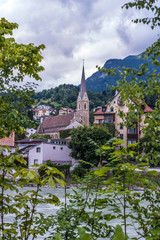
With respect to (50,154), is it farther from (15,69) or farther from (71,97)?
(71,97)

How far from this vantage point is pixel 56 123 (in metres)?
99.1

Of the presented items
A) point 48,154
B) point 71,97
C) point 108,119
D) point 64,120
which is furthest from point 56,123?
point 71,97

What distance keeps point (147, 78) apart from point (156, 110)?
0.52 metres

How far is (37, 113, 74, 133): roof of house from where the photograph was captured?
95.9 m

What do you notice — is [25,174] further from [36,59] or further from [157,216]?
[36,59]

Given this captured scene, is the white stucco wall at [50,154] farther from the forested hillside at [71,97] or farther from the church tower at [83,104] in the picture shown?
the forested hillside at [71,97]

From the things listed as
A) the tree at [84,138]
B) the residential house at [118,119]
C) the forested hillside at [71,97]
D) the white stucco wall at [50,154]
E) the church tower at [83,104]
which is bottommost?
the white stucco wall at [50,154]

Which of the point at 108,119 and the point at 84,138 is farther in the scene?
the point at 108,119

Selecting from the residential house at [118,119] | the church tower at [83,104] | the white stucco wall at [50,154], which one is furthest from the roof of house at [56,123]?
the white stucco wall at [50,154]

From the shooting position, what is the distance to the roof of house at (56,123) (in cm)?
9594

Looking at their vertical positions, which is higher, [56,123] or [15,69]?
[56,123]

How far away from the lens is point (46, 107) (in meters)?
185

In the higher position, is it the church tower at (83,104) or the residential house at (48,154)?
the church tower at (83,104)

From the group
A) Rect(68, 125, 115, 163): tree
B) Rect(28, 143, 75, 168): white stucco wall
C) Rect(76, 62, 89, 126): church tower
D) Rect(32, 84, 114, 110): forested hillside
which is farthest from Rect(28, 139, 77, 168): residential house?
Rect(32, 84, 114, 110): forested hillside
